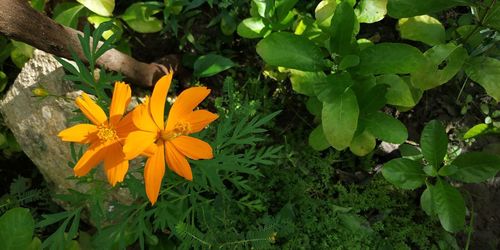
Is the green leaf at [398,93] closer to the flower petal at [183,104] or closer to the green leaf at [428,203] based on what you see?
the green leaf at [428,203]

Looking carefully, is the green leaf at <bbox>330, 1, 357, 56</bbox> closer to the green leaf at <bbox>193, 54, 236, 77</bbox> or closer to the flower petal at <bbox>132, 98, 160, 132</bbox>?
the green leaf at <bbox>193, 54, 236, 77</bbox>

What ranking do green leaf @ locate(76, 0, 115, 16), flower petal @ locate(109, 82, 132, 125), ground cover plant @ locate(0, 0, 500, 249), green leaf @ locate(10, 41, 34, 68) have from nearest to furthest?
flower petal @ locate(109, 82, 132, 125) < ground cover plant @ locate(0, 0, 500, 249) < green leaf @ locate(76, 0, 115, 16) < green leaf @ locate(10, 41, 34, 68)

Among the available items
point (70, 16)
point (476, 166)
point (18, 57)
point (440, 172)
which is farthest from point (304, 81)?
point (18, 57)

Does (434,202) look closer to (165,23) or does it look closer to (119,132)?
(119,132)

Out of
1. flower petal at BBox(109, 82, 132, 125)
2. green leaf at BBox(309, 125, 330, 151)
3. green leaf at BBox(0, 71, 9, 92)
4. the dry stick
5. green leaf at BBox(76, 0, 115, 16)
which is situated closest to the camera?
flower petal at BBox(109, 82, 132, 125)

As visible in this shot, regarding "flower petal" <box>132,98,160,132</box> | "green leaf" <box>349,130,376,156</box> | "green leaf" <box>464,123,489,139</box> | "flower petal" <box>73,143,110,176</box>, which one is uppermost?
"flower petal" <box>132,98,160,132</box>

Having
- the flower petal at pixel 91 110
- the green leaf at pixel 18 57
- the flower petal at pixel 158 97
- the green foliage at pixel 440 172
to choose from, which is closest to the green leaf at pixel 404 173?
the green foliage at pixel 440 172

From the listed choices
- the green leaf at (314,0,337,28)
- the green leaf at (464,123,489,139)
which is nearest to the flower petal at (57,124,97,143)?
the green leaf at (314,0,337,28)

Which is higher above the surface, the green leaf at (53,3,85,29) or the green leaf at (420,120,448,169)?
the green leaf at (53,3,85,29)
